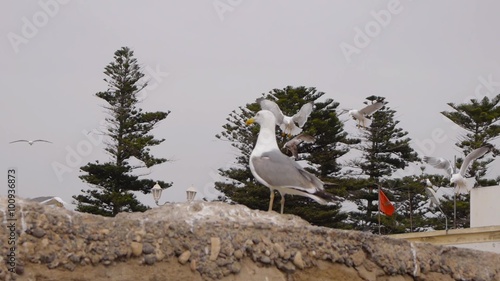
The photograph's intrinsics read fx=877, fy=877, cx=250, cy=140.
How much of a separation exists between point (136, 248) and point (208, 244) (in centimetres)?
62

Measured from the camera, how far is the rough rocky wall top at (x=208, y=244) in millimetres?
6246

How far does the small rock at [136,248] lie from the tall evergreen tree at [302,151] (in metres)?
18.0

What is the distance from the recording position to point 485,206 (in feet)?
50.3

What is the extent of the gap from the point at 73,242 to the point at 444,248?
3.88m

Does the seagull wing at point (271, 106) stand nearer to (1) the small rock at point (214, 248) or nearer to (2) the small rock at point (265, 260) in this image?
(2) the small rock at point (265, 260)

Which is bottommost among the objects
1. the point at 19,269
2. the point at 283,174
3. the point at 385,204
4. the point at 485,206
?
the point at 19,269

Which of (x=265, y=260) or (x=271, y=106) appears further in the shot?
(x=271, y=106)

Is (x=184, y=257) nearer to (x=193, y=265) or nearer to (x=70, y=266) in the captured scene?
(x=193, y=265)

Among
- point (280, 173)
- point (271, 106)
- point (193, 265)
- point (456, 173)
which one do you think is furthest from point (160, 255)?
point (456, 173)

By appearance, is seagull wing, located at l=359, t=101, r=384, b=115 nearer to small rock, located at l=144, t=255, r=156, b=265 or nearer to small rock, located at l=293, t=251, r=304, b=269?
small rock, located at l=293, t=251, r=304, b=269

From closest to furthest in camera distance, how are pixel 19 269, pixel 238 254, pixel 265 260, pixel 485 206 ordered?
pixel 19 269, pixel 238 254, pixel 265 260, pixel 485 206

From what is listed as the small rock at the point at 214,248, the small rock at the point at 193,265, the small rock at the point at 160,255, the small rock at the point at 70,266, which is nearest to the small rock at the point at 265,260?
the small rock at the point at 214,248

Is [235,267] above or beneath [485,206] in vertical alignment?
beneath

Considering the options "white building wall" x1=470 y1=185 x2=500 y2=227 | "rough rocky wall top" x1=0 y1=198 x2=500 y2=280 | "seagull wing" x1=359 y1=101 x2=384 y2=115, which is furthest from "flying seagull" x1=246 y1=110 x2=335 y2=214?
"seagull wing" x1=359 y1=101 x2=384 y2=115
